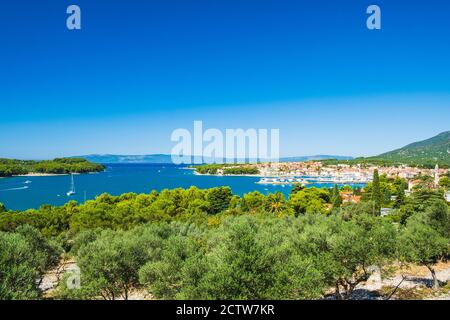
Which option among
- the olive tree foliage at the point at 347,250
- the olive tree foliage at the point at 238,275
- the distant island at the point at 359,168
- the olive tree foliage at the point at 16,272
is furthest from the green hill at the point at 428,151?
the olive tree foliage at the point at 16,272

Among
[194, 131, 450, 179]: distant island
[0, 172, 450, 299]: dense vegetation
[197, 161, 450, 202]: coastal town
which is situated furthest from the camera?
[194, 131, 450, 179]: distant island

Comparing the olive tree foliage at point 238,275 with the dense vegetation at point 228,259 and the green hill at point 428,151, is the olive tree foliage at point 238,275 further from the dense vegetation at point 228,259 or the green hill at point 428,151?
the green hill at point 428,151

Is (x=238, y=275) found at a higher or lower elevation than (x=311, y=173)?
higher

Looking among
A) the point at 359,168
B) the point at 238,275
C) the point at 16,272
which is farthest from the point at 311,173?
the point at 16,272

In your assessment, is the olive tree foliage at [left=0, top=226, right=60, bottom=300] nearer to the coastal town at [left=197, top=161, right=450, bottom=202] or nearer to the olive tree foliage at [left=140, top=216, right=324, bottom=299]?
the olive tree foliage at [left=140, top=216, right=324, bottom=299]

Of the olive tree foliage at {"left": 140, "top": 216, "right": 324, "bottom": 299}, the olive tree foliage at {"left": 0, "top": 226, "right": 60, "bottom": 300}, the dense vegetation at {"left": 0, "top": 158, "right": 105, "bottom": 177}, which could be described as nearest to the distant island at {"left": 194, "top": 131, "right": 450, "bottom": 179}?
the dense vegetation at {"left": 0, "top": 158, "right": 105, "bottom": 177}

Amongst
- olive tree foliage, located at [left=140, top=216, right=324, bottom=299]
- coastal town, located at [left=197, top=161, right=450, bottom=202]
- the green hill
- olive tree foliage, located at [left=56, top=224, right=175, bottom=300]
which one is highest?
the green hill

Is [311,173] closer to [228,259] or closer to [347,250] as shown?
[347,250]
